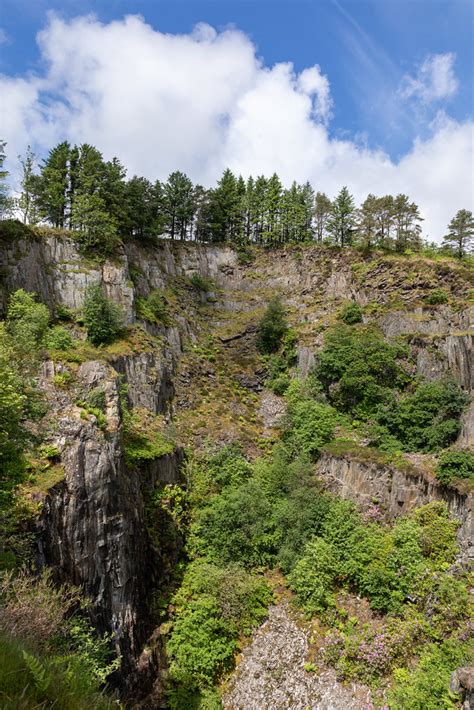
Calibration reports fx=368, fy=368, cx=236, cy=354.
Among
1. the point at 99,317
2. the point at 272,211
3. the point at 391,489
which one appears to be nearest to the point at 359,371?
the point at 391,489

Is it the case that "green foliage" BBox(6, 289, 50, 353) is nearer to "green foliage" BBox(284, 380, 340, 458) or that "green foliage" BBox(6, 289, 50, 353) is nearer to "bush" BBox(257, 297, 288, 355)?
"green foliage" BBox(284, 380, 340, 458)

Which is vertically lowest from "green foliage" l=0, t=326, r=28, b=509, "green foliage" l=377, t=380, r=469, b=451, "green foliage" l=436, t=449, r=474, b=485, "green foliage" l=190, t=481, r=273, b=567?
"green foliage" l=190, t=481, r=273, b=567

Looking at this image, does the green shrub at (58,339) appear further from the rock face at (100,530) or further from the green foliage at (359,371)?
the green foliage at (359,371)

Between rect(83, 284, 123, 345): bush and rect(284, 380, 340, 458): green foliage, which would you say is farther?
rect(83, 284, 123, 345): bush

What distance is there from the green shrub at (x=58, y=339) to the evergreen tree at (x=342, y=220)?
40405mm

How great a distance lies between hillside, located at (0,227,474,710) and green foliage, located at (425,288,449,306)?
0.31 metres

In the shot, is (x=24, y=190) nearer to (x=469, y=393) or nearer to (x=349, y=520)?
(x=349, y=520)

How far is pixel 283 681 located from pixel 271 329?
31485mm

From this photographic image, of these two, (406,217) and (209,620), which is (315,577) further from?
(406,217)

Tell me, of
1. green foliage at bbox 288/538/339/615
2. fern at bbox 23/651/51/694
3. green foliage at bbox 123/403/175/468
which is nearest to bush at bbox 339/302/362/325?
green foliage at bbox 123/403/175/468

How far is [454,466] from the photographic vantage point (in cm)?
2209

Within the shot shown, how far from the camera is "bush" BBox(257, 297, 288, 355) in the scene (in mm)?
42594

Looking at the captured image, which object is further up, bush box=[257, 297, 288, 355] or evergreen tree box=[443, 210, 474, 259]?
evergreen tree box=[443, 210, 474, 259]

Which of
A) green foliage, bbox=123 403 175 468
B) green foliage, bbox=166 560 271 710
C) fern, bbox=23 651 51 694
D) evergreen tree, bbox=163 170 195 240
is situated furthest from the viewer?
evergreen tree, bbox=163 170 195 240
